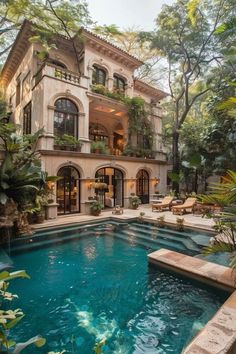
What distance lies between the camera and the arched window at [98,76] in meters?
16.1

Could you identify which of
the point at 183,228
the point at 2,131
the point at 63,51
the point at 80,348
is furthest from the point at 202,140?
the point at 80,348

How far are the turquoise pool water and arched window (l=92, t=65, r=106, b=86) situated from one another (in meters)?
13.5

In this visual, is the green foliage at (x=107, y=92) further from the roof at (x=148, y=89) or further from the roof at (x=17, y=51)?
the roof at (x=17, y=51)

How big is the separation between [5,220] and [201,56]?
19.2 m

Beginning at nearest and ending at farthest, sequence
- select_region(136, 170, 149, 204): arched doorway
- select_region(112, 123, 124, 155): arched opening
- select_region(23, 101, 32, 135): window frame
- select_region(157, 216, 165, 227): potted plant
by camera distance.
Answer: select_region(157, 216, 165, 227): potted plant
select_region(23, 101, 32, 135): window frame
select_region(136, 170, 149, 204): arched doorway
select_region(112, 123, 124, 155): arched opening

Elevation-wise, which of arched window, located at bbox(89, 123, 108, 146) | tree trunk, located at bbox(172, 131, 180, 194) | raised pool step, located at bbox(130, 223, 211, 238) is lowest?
raised pool step, located at bbox(130, 223, 211, 238)

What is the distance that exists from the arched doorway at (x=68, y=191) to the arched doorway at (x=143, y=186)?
6.16 meters

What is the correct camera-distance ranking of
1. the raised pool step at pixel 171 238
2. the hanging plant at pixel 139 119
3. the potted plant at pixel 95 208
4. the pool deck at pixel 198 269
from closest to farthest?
the pool deck at pixel 198 269, the raised pool step at pixel 171 238, the potted plant at pixel 95 208, the hanging plant at pixel 139 119

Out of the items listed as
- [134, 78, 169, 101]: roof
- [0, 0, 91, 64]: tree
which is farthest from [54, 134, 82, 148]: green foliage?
[134, 78, 169, 101]: roof

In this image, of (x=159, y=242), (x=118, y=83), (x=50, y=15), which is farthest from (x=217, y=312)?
(x=50, y=15)

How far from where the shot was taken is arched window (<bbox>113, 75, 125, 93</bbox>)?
57.6 ft

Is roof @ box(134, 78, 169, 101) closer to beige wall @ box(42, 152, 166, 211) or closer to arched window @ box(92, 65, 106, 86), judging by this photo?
arched window @ box(92, 65, 106, 86)

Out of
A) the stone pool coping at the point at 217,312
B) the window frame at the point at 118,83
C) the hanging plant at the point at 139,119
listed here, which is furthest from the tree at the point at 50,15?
the stone pool coping at the point at 217,312

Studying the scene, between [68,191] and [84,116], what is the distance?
509 centimetres
